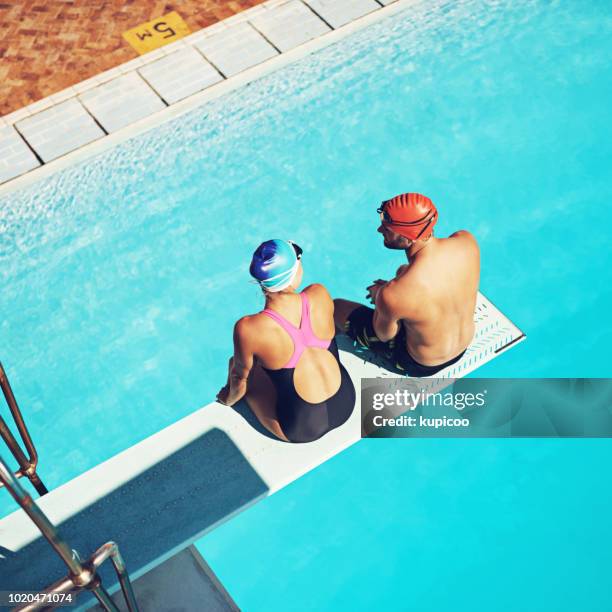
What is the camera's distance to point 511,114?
7.61 meters

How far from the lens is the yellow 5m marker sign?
26.3 feet

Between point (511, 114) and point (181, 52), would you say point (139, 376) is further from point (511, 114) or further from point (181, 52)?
point (511, 114)

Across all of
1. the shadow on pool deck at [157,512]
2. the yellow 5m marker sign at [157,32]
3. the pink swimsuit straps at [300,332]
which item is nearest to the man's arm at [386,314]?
the pink swimsuit straps at [300,332]

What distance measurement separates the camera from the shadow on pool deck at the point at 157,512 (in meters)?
4.16

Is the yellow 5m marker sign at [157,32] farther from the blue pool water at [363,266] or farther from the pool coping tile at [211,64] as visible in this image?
the blue pool water at [363,266]

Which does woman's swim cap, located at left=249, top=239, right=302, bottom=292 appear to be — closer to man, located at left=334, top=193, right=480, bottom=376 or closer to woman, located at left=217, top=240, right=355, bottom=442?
woman, located at left=217, top=240, right=355, bottom=442

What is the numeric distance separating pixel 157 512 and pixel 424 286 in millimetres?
2018

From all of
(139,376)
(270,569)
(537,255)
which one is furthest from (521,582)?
(139,376)

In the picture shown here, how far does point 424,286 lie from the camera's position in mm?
4152

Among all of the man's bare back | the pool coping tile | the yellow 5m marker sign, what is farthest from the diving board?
the yellow 5m marker sign

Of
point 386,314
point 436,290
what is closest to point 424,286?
point 436,290

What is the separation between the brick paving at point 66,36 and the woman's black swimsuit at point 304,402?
4.95 meters

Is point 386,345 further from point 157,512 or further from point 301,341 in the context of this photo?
point 157,512

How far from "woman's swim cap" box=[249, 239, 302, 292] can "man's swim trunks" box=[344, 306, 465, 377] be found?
1007 millimetres
